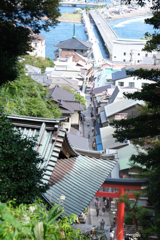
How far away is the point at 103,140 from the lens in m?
24.0

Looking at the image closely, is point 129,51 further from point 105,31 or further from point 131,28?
point 131,28

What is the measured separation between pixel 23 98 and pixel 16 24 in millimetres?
8096

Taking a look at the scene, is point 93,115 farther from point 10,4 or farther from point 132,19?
point 132,19

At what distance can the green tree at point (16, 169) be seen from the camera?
4.36 meters

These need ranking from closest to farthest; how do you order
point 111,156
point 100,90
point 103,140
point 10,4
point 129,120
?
point 10,4
point 111,156
point 129,120
point 103,140
point 100,90

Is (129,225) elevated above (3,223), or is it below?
below

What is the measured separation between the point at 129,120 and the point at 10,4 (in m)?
6.46

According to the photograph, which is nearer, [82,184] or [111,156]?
[82,184]

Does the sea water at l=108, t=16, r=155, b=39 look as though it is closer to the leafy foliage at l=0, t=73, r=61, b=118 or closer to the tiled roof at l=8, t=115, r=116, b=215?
the leafy foliage at l=0, t=73, r=61, b=118

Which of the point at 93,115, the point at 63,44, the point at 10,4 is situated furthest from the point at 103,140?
the point at 63,44

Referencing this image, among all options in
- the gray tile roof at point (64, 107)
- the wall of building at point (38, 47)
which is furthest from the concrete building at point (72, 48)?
the gray tile roof at point (64, 107)

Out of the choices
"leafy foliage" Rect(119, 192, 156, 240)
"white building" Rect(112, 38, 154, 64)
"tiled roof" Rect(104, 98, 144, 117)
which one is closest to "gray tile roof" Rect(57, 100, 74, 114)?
"tiled roof" Rect(104, 98, 144, 117)

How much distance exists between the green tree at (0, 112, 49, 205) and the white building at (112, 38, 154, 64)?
6570 centimetres

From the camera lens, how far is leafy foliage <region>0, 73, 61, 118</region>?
13.0m
